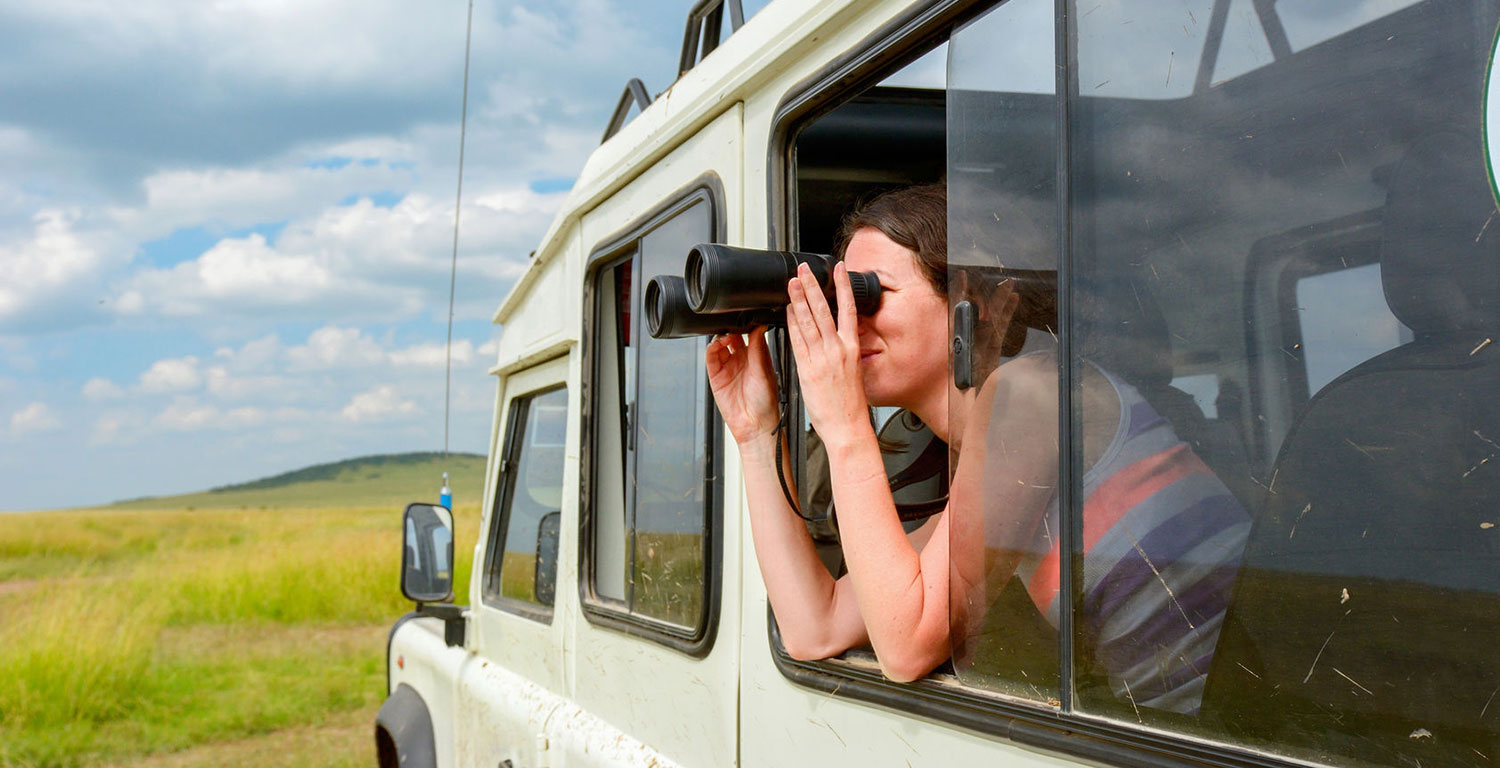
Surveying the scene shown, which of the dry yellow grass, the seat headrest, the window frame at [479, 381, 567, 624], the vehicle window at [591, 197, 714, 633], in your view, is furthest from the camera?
the dry yellow grass

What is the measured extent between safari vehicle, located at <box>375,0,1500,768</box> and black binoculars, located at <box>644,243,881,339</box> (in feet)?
0.53

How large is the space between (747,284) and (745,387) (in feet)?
0.82

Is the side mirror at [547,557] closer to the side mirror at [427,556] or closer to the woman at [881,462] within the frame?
the side mirror at [427,556]

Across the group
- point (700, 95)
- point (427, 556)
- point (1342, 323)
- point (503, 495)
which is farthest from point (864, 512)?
point (427, 556)

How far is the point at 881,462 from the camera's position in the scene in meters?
1.27

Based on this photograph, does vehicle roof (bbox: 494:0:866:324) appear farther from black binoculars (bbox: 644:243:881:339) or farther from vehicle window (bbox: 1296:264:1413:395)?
vehicle window (bbox: 1296:264:1413:395)

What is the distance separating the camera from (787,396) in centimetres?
161

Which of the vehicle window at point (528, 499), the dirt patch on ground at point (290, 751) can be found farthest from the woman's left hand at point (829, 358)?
the dirt patch on ground at point (290, 751)

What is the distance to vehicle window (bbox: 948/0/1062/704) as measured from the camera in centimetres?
108

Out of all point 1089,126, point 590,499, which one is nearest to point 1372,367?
point 1089,126

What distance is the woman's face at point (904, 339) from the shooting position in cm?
137

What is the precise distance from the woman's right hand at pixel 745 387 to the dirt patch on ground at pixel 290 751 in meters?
6.48

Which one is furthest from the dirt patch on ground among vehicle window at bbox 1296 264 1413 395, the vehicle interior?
vehicle window at bbox 1296 264 1413 395

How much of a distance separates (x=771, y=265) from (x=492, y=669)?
1.81 m
